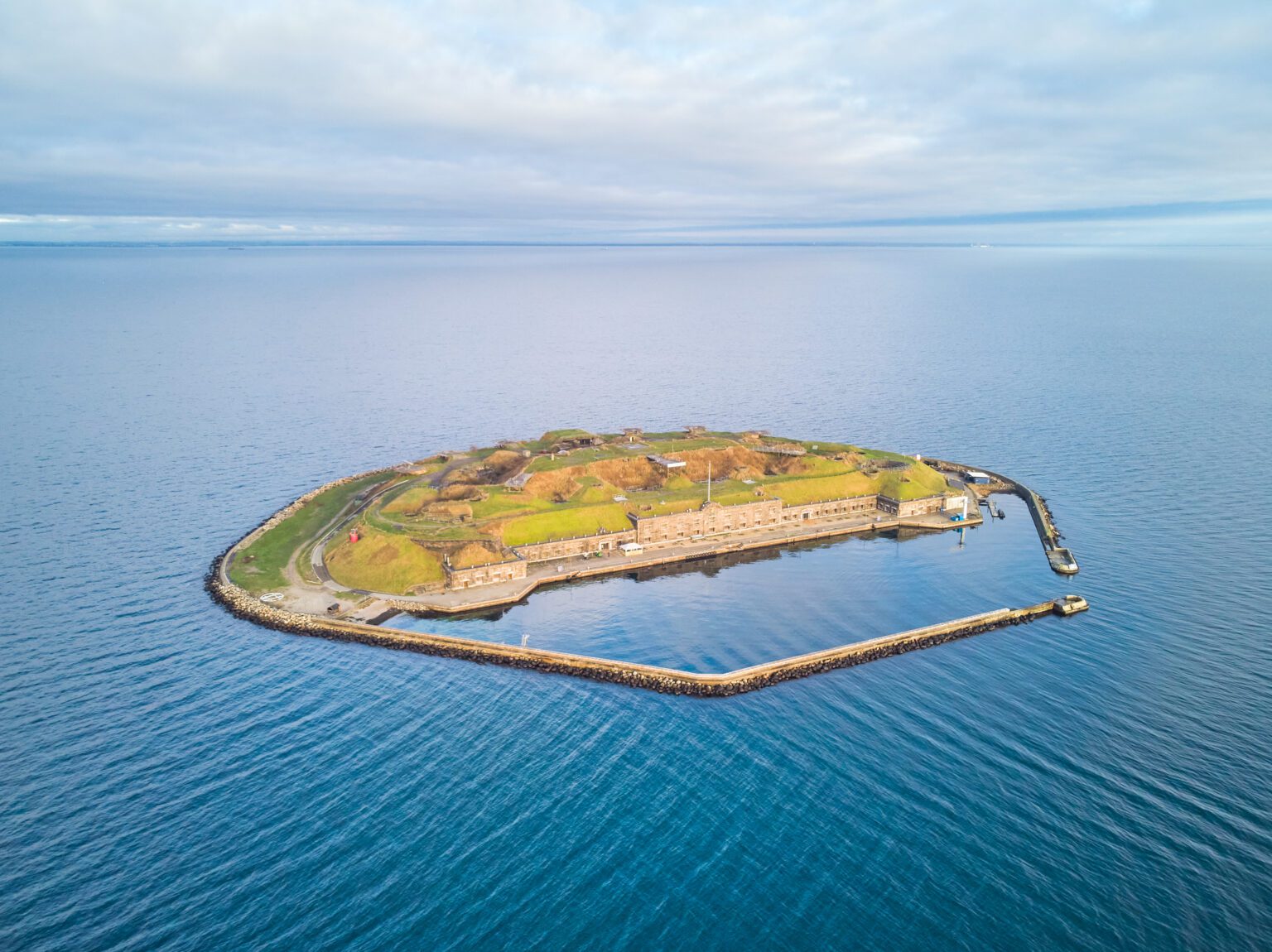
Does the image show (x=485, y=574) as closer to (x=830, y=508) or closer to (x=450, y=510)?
(x=450, y=510)

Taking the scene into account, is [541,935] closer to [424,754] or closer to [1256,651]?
[424,754]

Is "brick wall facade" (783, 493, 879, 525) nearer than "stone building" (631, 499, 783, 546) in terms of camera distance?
No

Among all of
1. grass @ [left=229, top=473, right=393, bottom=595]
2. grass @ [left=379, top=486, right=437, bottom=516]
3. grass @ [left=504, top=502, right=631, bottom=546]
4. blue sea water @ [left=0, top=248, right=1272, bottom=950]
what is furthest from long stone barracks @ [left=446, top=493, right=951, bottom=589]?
grass @ [left=229, top=473, right=393, bottom=595]

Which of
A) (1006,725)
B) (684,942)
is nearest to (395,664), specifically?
(684,942)

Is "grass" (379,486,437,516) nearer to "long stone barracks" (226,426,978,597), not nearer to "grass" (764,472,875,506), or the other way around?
"long stone barracks" (226,426,978,597)

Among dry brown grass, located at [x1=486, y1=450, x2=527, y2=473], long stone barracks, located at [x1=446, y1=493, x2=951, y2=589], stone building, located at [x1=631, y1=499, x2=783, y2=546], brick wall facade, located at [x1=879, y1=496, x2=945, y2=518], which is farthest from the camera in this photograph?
dry brown grass, located at [x1=486, y1=450, x2=527, y2=473]

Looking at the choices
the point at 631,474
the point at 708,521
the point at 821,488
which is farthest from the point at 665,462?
the point at 821,488

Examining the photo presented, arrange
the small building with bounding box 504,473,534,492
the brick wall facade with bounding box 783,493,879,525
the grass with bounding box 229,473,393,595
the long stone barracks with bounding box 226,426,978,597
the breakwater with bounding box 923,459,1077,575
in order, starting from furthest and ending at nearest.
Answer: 1. the brick wall facade with bounding box 783,493,879,525
2. the small building with bounding box 504,473,534,492
3. the breakwater with bounding box 923,459,1077,575
4. the long stone barracks with bounding box 226,426,978,597
5. the grass with bounding box 229,473,393,595
